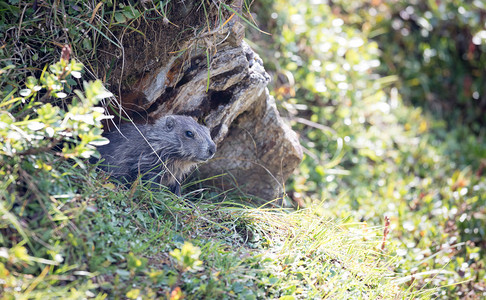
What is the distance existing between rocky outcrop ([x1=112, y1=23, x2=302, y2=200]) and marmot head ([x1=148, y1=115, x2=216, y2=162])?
0.88 feet

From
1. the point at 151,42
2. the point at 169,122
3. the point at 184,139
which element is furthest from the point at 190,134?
the point at 151,42

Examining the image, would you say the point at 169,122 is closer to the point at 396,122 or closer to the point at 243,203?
the point at 243,203

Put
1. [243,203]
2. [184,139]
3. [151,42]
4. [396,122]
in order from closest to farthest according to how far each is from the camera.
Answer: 1. [151,42]
2. [184,139]
3. [243,203]
4. [396,122]

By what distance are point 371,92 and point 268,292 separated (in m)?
5.13

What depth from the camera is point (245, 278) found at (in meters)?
3.15

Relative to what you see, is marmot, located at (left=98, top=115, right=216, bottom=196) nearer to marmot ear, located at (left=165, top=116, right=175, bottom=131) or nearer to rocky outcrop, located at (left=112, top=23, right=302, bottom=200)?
marmot ear, located at (left=165, top=116, right=175, bottom=131)

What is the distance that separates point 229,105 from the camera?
453 centimetres

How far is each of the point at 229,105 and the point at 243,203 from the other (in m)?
1.03

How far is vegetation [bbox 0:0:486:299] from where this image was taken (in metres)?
2.71

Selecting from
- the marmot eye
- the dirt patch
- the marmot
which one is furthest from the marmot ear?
the dirt patch

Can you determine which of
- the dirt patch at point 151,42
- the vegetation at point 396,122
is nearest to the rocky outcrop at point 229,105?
the dirt patch at point 151,42

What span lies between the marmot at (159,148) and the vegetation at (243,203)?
0.38m

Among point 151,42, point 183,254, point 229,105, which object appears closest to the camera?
point 183,254

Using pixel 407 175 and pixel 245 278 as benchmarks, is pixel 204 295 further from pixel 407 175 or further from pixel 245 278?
pixel 407 175
